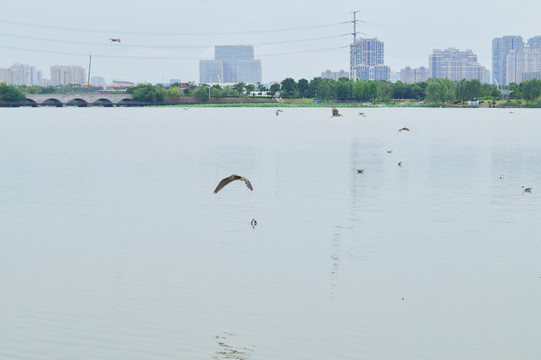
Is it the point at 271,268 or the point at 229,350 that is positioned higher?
the point at 271,268

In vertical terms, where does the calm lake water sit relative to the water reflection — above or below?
above

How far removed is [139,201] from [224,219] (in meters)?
6.96

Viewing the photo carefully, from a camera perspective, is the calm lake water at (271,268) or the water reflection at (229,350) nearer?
the water reflection at (229,350)

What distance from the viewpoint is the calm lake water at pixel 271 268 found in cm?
1581

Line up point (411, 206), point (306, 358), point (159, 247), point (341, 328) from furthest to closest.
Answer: point (411, 206) → point (159, 247) → point (341, 328) → point (306, 358)

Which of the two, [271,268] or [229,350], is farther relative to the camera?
[271,268]

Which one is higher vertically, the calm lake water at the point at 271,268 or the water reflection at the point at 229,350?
the calm lake water at the point at 271,268

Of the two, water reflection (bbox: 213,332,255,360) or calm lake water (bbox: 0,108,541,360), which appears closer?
water reflection (bbox: 213,332,255,360)

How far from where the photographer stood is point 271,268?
2192cm

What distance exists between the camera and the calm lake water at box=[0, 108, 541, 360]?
15.8 metres

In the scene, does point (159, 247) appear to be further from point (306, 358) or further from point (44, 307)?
point (306, 358)

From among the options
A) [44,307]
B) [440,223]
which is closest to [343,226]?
[440,223]

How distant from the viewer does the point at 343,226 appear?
28.9 meters

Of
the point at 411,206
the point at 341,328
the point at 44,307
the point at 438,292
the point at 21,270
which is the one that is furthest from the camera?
the point at 411,206
